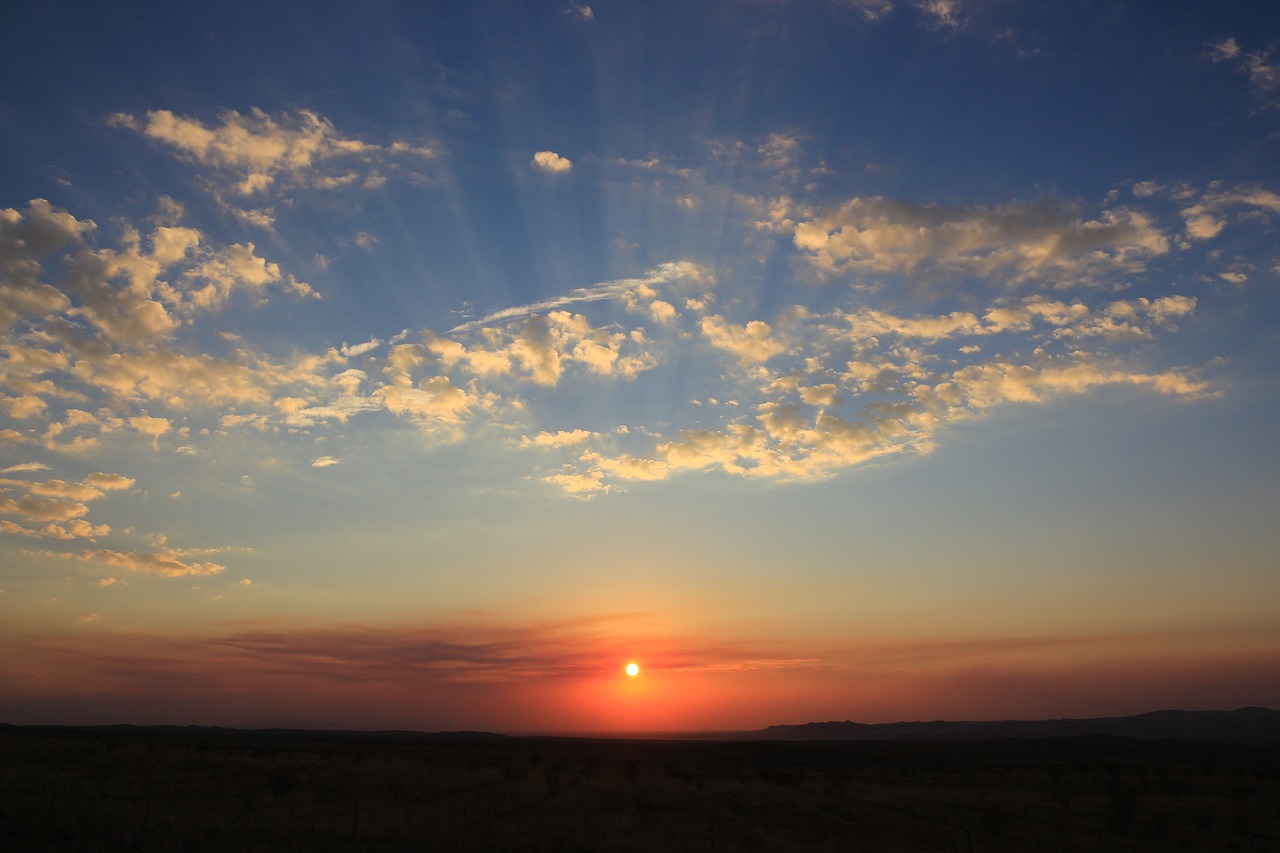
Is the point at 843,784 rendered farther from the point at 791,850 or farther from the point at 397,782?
the point at 397,782

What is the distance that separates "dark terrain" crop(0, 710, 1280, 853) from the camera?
2392 cm

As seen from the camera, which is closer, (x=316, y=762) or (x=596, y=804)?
(x=596, y=804)

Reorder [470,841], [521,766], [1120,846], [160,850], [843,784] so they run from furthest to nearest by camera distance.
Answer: [521,766] → [843,784] → [1120,846] → [470,841] → [160,850]

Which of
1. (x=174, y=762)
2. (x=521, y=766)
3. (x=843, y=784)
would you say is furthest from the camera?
(x=521, y=766)

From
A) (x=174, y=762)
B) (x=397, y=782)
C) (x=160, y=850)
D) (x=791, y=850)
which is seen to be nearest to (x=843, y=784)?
(x=791, y=850)

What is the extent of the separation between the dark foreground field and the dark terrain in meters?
0.11

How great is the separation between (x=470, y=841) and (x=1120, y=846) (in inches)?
839

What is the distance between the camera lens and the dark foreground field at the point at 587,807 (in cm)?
2392

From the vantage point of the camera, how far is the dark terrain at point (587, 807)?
2392 centimetres

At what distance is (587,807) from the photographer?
3147cm

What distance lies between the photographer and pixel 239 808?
93.0ft

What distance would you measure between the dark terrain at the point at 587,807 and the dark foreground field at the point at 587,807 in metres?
0.11

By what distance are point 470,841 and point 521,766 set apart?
2864 centimetres

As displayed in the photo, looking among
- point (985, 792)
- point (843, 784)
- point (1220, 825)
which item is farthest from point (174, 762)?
point (1220, 825)
